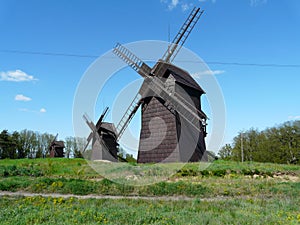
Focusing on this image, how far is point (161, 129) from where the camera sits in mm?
22641

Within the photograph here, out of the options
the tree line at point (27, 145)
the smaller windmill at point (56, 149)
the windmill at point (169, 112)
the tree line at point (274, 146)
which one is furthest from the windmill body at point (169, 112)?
the tree line at point (27, 145)

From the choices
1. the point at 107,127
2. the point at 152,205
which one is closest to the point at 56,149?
the point at 107,127

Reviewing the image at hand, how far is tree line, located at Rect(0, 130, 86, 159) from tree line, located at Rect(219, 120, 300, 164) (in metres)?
34.2

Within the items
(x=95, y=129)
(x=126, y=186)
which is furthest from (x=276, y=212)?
(x=95, y=129)

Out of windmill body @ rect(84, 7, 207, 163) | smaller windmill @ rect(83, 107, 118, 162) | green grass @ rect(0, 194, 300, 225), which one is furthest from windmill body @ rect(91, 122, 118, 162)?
green grass @ rect(0, 194, 300, 225)

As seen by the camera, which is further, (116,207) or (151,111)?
(151,111)

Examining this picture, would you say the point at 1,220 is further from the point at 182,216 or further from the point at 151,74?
the point at 151,74

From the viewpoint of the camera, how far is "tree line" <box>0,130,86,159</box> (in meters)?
62.0

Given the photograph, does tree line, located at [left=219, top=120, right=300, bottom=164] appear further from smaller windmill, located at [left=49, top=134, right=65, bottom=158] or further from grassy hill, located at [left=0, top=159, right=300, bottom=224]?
grassy hill, located at [left=0, top=159, right=300, bottom=224]

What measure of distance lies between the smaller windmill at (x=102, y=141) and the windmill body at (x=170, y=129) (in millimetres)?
10274

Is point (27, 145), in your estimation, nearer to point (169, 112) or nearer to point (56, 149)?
point (56, 149)

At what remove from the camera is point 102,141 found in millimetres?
34000

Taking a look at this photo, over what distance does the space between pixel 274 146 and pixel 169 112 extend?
31.4 metres

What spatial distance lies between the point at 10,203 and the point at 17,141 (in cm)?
6339
